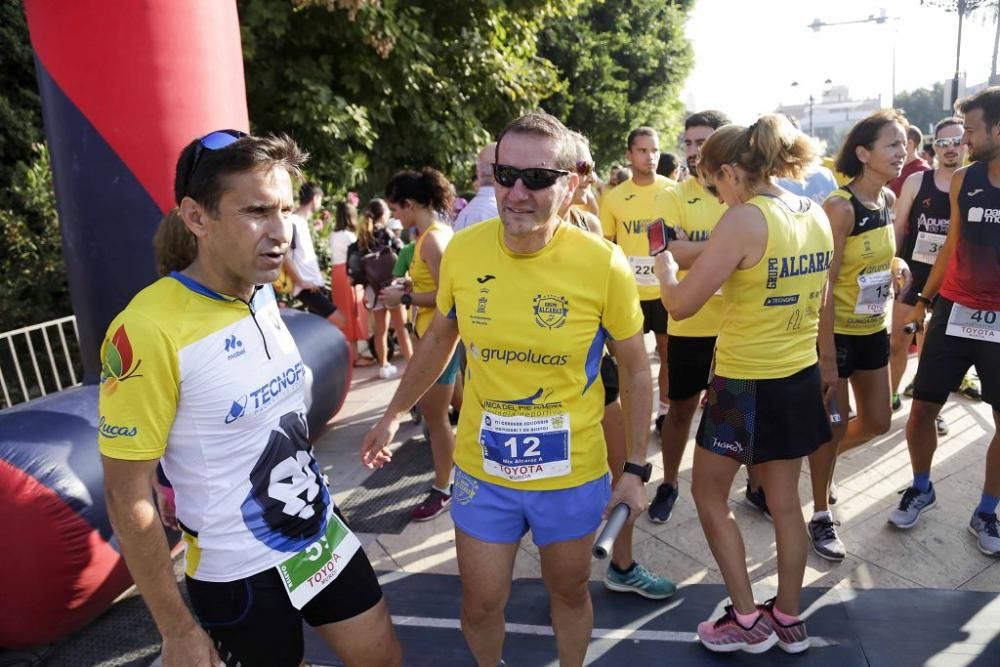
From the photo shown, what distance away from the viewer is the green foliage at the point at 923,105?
214ft

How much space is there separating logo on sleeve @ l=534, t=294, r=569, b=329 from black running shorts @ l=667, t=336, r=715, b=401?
181 cm

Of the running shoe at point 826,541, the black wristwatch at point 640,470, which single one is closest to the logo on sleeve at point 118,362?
the black wristwatch at point 640,470

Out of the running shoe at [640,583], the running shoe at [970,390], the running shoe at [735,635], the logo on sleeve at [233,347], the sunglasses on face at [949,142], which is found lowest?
the running shoe at [970,390]

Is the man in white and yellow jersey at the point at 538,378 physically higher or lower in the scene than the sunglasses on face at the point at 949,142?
lower

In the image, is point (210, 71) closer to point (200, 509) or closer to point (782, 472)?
point (200, 509)

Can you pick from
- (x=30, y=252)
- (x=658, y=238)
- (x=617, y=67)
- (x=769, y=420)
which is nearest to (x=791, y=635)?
(x=769, y=420)

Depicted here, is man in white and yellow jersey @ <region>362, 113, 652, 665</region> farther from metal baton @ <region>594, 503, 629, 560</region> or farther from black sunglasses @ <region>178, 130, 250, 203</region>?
black sunglasses @ <region>178, 130, 250, 203</region>

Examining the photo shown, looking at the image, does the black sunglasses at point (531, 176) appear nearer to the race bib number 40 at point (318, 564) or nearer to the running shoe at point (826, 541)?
the race bib number 40 at point (318, 564)

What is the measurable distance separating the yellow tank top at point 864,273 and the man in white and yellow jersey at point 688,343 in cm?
61

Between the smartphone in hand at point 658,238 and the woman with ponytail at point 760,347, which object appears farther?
the smartphone in hand at point 658,238

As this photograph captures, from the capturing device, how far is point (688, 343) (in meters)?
3.78

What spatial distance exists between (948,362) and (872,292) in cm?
60

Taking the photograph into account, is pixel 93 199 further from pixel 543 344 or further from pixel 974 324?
pixel 974 324

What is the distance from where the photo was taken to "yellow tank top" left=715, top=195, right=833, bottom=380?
2537mm
